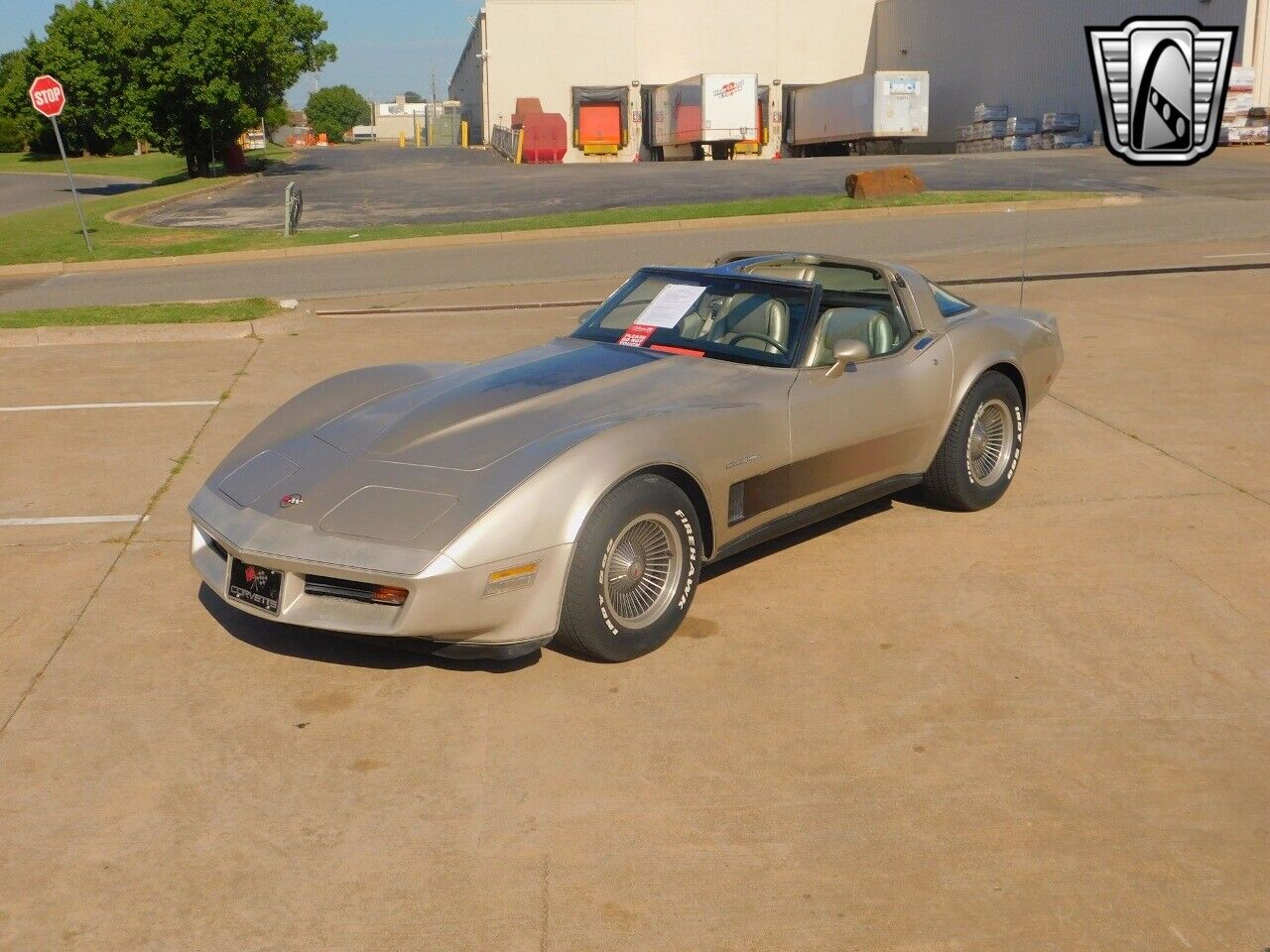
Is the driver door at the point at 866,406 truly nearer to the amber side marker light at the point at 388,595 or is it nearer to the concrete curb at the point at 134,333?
the amber side marker light at the point at 388,595

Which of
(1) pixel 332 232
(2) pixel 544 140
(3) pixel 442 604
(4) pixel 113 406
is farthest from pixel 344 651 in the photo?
(2) pixel 544 140

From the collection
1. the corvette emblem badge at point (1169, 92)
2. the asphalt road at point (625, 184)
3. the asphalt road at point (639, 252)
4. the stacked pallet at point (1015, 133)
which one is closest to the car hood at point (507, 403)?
the asphalt road at point (639, 252)

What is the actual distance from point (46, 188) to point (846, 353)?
44.0 meters

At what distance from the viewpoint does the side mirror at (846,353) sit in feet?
17.8

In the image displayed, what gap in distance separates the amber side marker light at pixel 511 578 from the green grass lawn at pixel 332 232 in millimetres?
18454

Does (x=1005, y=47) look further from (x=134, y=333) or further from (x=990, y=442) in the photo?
(x=990, y=442)

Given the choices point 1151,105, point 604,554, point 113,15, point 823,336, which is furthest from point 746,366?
point 113,15

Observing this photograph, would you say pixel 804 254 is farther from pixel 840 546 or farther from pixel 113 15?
pixel 113 15

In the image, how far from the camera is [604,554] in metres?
4.49

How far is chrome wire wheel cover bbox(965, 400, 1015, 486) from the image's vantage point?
6398mm

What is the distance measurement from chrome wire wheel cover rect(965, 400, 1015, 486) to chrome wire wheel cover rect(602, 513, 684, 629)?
6.91 ft

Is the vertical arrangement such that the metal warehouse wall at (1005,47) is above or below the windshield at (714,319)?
above

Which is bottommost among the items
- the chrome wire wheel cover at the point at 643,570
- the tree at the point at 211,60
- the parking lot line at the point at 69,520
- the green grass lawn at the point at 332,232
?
the parking lot line at the point at 69,520

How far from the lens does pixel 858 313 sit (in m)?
6.02
